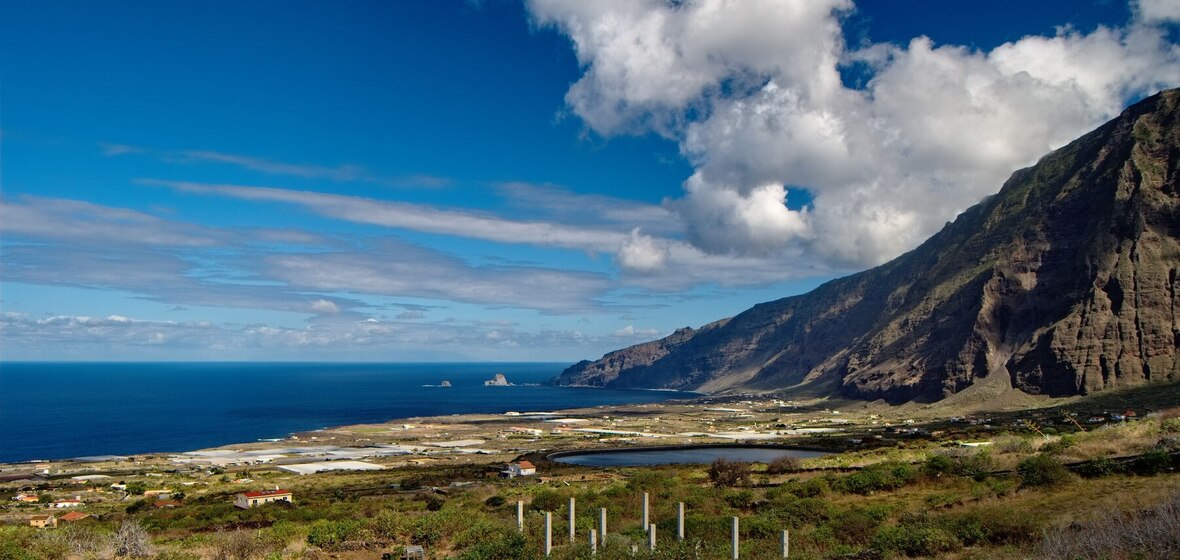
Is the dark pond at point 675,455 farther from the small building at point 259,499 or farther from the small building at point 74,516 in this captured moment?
the small building at point 74,516

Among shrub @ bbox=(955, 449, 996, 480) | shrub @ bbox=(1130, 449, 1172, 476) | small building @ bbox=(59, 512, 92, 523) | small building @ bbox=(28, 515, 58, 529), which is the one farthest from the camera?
small building @ bbox=(59, 512, 92, 523)

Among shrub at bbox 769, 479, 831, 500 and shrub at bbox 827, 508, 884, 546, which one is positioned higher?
shrub at bbox 827, 508, 884, 546

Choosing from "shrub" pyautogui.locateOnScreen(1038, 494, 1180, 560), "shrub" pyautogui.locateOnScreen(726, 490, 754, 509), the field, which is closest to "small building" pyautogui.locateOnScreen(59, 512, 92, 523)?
the field

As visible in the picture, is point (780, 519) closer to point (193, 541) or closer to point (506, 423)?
point (193, 541)

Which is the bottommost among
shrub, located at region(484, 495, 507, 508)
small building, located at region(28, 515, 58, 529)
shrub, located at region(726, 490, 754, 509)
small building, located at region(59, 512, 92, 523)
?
small building, located at region(59, 512, 92, 523)

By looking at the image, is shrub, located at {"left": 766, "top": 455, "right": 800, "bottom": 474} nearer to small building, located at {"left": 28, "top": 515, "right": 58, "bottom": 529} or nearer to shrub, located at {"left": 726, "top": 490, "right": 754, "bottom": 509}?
shrub, located at {"left": 726, "top": 490, "right": 754, "bottom": 509}

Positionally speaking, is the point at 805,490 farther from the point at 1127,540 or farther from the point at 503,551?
the point at 1127,540

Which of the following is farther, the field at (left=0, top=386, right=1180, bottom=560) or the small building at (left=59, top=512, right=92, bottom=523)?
the small building at (left=59, top=512, right=92, bottom=523)
